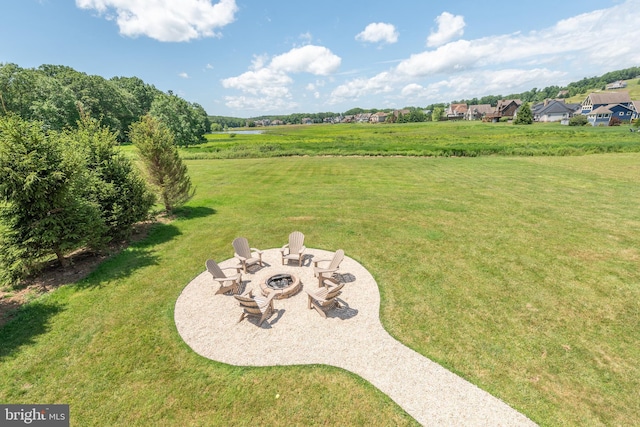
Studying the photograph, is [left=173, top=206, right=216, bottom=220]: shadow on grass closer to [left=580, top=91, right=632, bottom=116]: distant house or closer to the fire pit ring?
the fire pit ring

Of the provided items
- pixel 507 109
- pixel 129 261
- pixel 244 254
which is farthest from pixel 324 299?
pixel 507 109

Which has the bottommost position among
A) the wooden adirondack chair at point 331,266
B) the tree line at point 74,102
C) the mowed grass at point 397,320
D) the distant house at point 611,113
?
the mowed grass at point 397,320

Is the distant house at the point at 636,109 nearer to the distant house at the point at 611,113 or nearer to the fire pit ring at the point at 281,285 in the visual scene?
the distant house at the point at 611,113

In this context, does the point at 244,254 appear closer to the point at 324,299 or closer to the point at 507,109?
the point at 324,299

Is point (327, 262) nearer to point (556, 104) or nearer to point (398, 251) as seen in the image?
point (398, 251)

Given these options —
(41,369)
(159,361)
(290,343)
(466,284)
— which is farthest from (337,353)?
(41,369)

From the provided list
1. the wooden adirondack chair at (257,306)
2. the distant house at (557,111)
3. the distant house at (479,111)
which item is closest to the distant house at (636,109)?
the distant house at (557,111)
